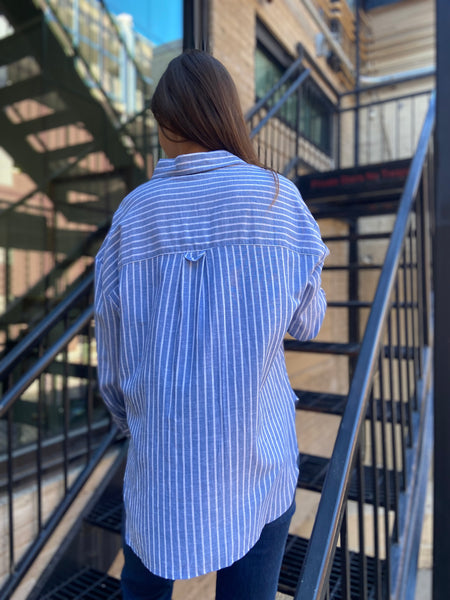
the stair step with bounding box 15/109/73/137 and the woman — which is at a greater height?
the stair step with bounding box 15/109/73/137

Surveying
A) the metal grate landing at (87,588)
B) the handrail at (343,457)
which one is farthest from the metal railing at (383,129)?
the metal grate landing at (87,588)

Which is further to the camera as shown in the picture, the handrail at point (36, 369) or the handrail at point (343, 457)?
the handrail at point (36, 369)

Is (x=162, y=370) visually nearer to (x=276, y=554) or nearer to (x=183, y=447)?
(x=183, y=447)

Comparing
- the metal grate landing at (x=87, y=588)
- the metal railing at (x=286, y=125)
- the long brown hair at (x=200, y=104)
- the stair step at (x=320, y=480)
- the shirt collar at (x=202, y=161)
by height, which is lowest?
the metal grate landing at (x=87, y=588)

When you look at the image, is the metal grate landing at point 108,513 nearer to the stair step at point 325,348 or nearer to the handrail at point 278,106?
the stair step at point 325,348

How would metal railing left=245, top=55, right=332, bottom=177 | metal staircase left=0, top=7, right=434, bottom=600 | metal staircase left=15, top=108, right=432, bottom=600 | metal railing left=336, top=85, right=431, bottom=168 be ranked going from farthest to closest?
metal railing left=336, top=85, right=431, bottom=168 < metal railing left=245, top=55, right=332, bottom=177 < metal staircase left=0, top=7, right=434, bottom=600 < metal staircase left=15, top=108, right=432, bottom=600

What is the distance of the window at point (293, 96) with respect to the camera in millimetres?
4689

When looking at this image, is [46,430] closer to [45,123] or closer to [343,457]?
[45,123]

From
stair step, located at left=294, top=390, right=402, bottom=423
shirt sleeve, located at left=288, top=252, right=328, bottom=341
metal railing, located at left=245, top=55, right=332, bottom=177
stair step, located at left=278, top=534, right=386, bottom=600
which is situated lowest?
stair step, located at left=278, top=534, right=386, bottom=600

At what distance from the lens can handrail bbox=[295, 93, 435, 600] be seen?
86cm

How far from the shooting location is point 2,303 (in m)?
2.70

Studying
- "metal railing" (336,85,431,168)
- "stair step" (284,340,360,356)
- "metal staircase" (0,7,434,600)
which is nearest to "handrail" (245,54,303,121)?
"metal staircase" (0,7,434,600)

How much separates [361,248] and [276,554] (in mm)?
6350

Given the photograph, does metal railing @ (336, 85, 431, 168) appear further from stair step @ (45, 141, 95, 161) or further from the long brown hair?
the long brown hair
